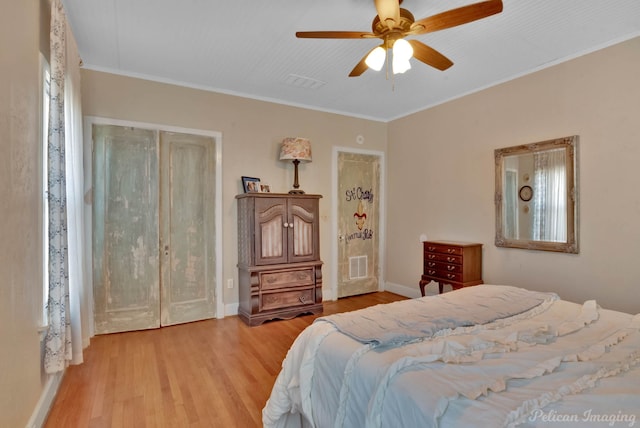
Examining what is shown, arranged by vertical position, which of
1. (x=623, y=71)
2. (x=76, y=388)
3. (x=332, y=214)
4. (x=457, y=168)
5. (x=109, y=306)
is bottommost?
(x=76, y=388)

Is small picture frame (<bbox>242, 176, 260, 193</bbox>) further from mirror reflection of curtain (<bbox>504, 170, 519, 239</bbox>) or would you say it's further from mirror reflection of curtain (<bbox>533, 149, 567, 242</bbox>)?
mirror reflection of curtain (<bbox>533, 149, 567, 242</bbox>)

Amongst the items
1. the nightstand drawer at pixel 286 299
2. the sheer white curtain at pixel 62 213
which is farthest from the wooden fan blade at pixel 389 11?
the nightstand drawer at pixel 286 299

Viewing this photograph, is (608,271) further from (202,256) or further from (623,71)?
(202,256)

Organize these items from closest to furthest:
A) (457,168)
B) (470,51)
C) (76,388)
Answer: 1. (76,388)
2. (470,51)
3. (457,168)

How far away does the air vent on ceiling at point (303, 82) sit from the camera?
356 centimetres

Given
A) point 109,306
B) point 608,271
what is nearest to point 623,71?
point 608,271

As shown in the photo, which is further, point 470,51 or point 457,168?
point 457,168

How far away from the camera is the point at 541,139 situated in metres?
3.30

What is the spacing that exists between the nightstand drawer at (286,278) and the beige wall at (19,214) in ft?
6.86

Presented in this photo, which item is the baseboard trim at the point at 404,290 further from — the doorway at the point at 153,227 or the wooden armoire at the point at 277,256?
the doorway at the point at 153,227

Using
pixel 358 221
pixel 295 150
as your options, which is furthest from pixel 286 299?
pixel 295 150

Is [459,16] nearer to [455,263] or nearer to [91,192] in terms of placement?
[455,263]

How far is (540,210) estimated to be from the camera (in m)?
3.28

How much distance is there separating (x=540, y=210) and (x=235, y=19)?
3.28 metres
